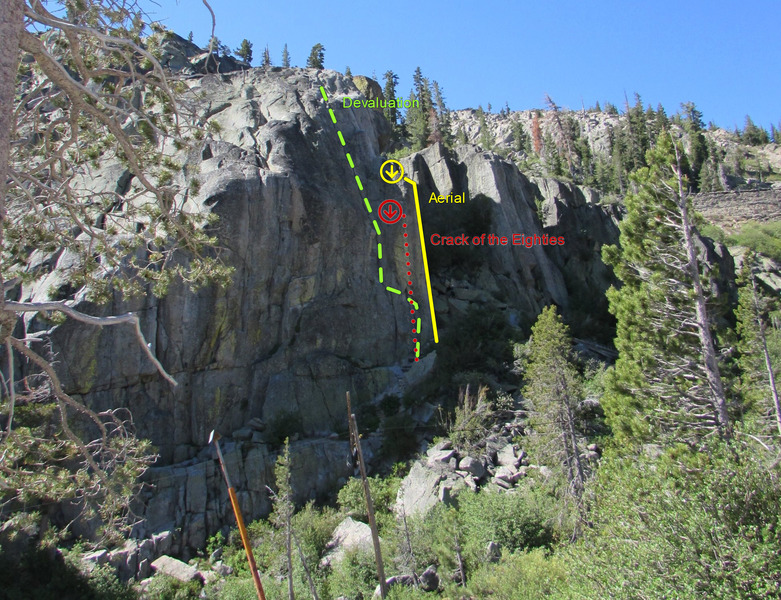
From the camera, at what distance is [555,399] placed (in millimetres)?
19641

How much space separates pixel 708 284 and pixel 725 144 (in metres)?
97.5

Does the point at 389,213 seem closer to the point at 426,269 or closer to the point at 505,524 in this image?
the point at 426,269

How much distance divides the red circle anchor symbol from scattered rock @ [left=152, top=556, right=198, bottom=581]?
1880 centimetres

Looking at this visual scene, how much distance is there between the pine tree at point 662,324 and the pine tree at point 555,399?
2103 mm

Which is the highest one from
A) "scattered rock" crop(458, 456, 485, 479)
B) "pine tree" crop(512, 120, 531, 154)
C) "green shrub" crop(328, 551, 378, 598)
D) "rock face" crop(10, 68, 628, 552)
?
"pine tree" crop(512, 120, 531, 154)

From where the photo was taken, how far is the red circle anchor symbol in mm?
31109

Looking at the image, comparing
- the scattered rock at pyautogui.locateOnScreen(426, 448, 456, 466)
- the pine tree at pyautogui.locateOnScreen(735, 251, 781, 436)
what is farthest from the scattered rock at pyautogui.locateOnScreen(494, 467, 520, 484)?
the pine tree at pyautogui.locateOnScreen(735, 251, 781, 436)

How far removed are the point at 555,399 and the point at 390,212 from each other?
612 inches

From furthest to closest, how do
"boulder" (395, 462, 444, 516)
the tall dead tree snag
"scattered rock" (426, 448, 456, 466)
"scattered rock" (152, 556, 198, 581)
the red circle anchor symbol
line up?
the red circle anchor symbol
"scattered rock" (426, 448, 456, 466)
"boulder" (395, 462, 444, 516)
"scattered rock" (152, 556, 198, 581)
the tall dead tree snag

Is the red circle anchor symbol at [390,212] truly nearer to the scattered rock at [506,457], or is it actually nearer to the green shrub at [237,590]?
the scattered rock at [506,457]

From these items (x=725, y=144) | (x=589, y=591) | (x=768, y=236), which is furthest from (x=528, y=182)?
(x=725, y=144)

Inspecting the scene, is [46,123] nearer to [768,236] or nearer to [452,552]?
[452,552]

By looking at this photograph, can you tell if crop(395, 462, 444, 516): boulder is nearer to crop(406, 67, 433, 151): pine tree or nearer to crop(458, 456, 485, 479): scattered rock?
crop(458, 456, 485, 479): scattered rock

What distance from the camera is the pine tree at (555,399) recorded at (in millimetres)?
18844
